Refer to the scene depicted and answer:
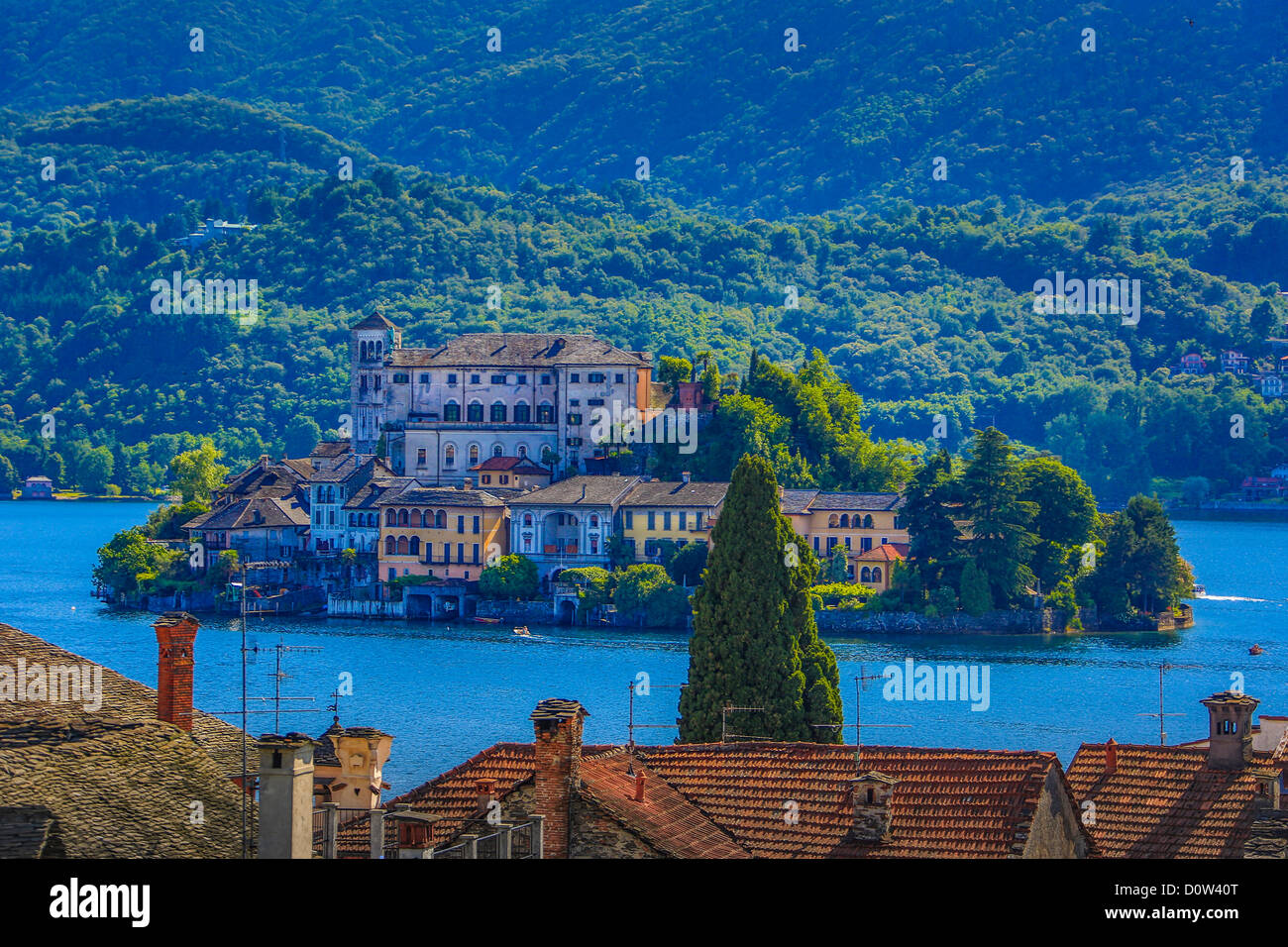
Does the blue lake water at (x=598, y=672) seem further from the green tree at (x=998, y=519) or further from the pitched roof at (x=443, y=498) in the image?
the pitched roof at (x=443, y=498)

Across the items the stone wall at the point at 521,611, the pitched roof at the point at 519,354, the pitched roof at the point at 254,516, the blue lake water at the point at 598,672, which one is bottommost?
the blue lake water at the point at 598,672

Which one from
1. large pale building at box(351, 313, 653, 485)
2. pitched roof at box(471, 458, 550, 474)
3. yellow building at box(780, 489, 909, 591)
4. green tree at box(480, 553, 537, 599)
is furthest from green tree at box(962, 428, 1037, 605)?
pitched roof at box(471, 458, 550, 474)

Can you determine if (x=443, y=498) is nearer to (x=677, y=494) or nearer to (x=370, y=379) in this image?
(x=677, y=494)

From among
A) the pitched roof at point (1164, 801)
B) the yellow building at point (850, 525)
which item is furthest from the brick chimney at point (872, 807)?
the yellow building at point (850, 525)

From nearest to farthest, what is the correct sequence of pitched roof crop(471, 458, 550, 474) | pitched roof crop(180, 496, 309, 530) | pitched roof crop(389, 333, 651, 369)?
pitched roof crop(180, 496, 309, 530) < pitched roof crop(471, 458, 550, 474) < pitched roof crop(389, 333, 651, 369)

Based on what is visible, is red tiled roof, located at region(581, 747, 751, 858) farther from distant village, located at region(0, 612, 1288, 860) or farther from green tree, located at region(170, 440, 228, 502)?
green tree, located at region(170, 440, 228, 502)
